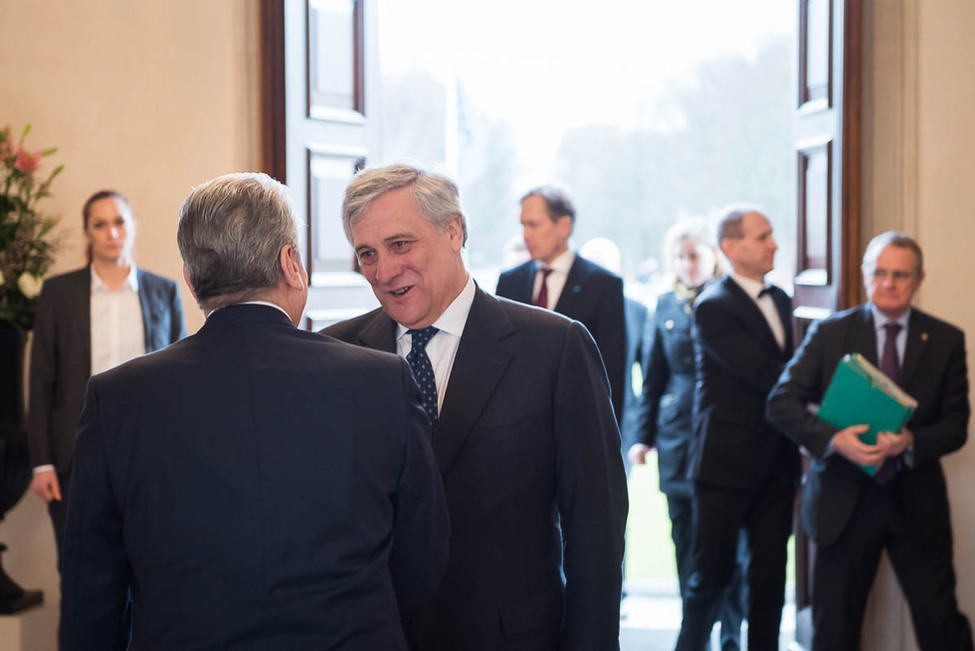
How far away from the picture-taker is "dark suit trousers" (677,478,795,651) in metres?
4.01

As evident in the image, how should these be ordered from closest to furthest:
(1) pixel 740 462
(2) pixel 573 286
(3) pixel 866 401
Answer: (3) pixel 866 401, (1) pixel 740 462, (2) pixel 573 286

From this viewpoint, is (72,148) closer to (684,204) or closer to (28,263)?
(28,263)

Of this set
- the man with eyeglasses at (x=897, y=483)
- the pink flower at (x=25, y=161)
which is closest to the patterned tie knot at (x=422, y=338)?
the man with eyeglasses at (x=897, y=483)

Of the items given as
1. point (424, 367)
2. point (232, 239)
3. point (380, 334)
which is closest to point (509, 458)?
point (424, 367)

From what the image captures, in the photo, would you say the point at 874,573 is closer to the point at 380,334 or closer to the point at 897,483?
the point at 897,483

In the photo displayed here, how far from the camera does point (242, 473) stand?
147cm

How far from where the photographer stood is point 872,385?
3.52 meters

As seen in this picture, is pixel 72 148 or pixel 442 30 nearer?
pixel 72 148

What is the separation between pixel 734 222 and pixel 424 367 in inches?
97.4

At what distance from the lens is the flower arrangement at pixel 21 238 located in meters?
4.49

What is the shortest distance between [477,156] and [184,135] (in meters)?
11.0

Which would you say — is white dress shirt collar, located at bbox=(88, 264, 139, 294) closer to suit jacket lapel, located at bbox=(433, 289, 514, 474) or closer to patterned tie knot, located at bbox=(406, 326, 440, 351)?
patterned tie knot, located at bbox=(406, 326, 440, 351)

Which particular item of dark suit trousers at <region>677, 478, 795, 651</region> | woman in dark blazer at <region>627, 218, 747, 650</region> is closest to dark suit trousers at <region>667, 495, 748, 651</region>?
woman in dark blazer at <region>627, 218, 747, 650</region>

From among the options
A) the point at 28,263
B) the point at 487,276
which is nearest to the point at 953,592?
the point at 28,263
